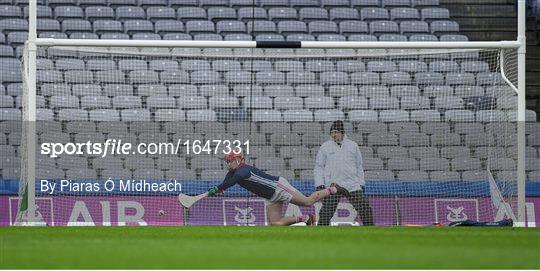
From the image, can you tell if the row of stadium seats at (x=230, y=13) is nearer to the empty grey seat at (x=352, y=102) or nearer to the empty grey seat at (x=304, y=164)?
the empty grey seat at (x=352, y=102)

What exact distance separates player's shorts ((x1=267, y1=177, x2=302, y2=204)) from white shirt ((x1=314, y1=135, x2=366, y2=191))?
1.24 feet

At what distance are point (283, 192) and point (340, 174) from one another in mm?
886

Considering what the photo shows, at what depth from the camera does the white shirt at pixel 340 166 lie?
17547mm

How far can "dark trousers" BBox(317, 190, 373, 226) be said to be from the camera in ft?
57.7

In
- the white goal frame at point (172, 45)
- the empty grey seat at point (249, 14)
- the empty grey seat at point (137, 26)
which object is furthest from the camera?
the empty grey seat at point (249, 14)

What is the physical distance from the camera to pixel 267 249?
35.0 feet

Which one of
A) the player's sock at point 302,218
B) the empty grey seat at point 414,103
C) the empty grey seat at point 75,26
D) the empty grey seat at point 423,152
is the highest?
the empty grey seat at point 75,26

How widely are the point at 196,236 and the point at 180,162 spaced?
4823 mm

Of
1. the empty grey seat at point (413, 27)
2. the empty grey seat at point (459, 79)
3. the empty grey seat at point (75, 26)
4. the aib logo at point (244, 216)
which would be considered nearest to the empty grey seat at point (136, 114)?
the aib logo at point (244, 216)

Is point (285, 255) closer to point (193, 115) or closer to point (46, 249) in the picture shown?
point (46, 249)

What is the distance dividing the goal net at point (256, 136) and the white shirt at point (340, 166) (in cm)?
4

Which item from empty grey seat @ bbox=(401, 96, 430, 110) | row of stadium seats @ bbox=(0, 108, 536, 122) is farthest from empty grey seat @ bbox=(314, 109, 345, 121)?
empty grey seat @ bbox=(401, 96, 430, 110)

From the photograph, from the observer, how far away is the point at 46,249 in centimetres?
1053

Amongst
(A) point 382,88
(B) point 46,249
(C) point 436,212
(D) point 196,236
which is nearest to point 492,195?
(C) point 436,212
